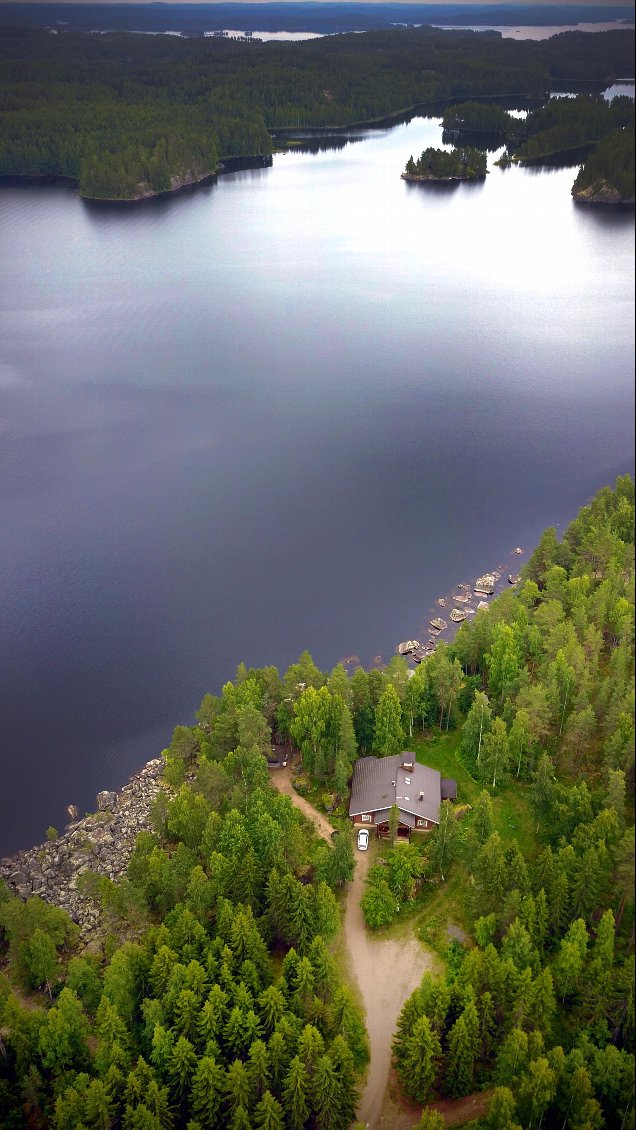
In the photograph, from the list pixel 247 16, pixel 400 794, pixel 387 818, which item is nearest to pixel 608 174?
pixel 400 794

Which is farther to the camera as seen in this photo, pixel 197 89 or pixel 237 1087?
pixel 197 89

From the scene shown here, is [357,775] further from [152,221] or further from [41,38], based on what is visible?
[41,38]

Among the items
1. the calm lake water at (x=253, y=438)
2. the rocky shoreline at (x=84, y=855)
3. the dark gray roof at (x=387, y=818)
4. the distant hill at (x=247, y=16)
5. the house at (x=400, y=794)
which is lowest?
the rocky shoreline at (x=84, y=855)

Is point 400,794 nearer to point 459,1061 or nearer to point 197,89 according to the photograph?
point 459,1061

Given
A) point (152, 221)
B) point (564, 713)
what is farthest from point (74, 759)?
point (152, 221)

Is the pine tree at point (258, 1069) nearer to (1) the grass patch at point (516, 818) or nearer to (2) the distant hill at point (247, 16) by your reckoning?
(1) the grass patch at point (516, 818)

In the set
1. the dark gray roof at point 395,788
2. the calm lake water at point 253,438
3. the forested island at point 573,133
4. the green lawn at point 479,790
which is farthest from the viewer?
the forested island at point 573,133

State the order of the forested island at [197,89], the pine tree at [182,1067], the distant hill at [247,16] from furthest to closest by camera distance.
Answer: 1. the forested island at [197,89]
2. the distant hill at [247,16]
3. the pine tree at [182,1067]

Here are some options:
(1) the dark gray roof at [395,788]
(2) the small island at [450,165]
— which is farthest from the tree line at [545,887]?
(2) the small island at [450,165]
